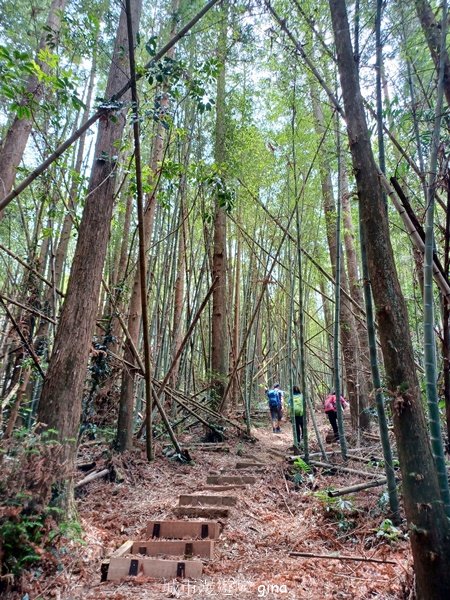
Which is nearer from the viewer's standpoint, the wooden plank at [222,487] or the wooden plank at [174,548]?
the wooden plank at [174,548]

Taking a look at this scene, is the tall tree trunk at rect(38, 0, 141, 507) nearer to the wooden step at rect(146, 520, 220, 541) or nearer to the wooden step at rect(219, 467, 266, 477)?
the wooden step at rect(146, 520, 220, 541)

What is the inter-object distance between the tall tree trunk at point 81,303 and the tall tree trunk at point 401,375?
149 cm

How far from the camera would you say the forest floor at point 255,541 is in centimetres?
195

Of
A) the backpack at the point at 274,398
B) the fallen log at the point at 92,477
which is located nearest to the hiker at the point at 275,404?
the backpack at the point at 274,398

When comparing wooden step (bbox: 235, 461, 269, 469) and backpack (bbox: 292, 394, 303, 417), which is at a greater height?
backpack (bbox: 292, 394, 303, 417)

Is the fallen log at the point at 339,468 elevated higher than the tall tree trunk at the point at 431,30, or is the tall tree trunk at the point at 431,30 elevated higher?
the tall tree trunk at the point at 431,30

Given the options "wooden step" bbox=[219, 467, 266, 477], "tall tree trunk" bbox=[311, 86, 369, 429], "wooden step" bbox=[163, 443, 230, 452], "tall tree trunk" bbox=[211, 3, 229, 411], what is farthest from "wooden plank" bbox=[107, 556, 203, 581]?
"tall tree trunk" bbox=[311, 86, 369, 429]

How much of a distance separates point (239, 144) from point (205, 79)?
3.18 metres

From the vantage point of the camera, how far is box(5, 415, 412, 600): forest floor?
1.95 m

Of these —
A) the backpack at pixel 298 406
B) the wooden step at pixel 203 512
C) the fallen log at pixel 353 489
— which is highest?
the backpack at pixel 298 406

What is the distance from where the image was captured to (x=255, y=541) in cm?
271

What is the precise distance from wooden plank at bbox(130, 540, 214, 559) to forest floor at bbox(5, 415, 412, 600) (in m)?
0.10

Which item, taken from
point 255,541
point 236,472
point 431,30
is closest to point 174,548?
point 255,541

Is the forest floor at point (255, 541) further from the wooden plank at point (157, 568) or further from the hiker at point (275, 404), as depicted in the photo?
the hiker at point (275, 404)
